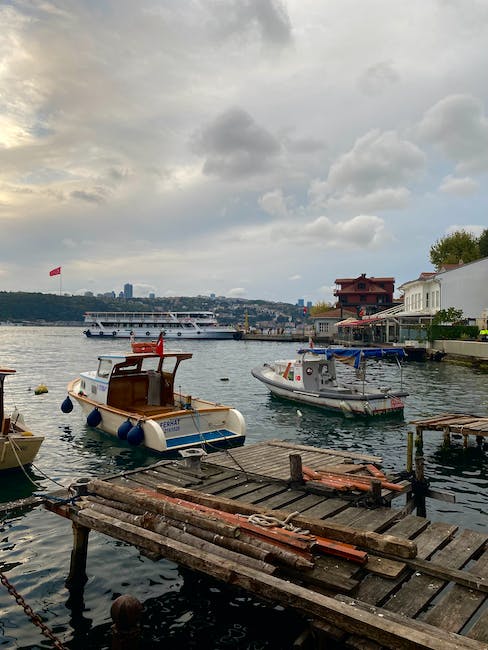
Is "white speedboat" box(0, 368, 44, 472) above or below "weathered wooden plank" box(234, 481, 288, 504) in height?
below

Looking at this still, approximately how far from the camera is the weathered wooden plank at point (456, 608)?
17.7 feet

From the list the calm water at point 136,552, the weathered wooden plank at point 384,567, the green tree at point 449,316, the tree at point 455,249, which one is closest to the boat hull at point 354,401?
the calm water at point 136,552

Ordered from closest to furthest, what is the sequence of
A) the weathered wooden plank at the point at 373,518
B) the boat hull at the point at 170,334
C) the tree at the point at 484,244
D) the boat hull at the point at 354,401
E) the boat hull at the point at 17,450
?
the weathered wooden plank at the point at 373,518
the boat hull at the point at 17,450
the boat hull at the point at 354,401
the tree at the point at 484,244
the boat hull at the point at 170,334

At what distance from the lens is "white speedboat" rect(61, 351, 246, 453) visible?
16.6 metres

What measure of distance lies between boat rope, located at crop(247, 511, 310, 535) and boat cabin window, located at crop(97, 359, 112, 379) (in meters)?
13.9

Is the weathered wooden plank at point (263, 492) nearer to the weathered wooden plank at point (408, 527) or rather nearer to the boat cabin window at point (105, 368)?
the weathered wooden plank at point (408, 527)

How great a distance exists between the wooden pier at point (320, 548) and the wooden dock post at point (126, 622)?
47.3 inches

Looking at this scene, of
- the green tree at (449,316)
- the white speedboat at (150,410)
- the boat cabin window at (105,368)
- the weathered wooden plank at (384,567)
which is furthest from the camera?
the green tree at (449,316)

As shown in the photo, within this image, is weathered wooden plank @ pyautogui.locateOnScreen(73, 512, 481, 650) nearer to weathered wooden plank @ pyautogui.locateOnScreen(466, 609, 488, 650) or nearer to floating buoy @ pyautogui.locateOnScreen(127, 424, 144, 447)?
weathered wooden plank @ pyautogui.locateOnScreen(466, 609, 488, 650)

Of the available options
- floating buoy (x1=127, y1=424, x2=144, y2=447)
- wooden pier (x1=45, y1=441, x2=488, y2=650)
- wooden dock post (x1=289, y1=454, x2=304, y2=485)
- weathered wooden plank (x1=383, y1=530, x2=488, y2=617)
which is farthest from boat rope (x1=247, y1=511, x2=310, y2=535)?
floating buoy (x1=127, y1=424, x2=144, y2=447)

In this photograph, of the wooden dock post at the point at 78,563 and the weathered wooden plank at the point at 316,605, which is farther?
the wooden dock post at the point at 78,563

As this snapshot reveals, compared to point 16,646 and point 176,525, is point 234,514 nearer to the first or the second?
point 176,525

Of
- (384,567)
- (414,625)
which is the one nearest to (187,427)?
(384,567)

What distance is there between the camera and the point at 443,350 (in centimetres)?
5694
